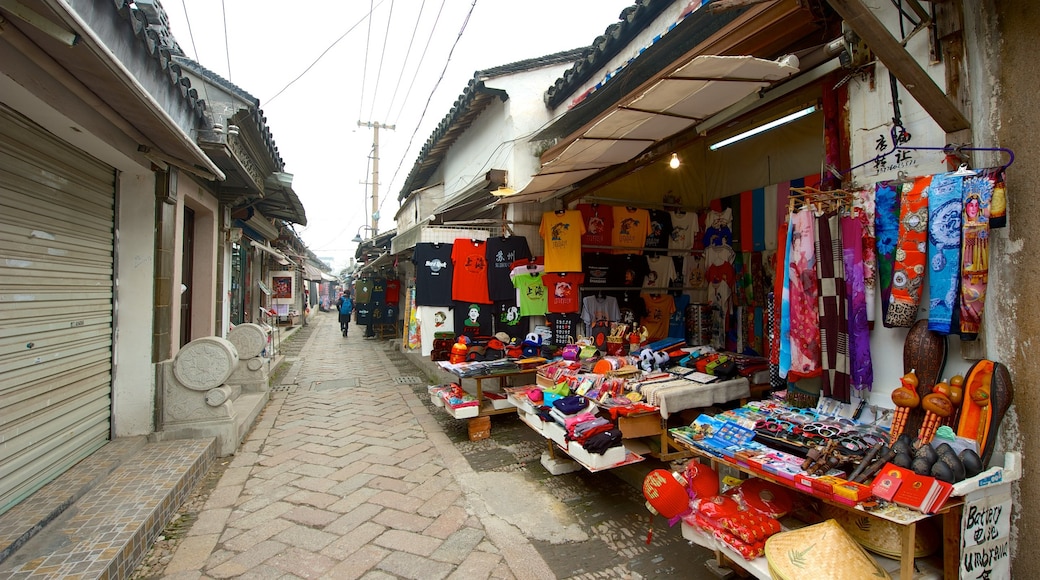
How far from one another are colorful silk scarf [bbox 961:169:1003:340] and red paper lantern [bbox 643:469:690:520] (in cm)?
170

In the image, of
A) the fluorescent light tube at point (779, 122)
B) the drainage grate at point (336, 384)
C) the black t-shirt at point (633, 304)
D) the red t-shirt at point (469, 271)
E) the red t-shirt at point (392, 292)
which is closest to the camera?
the fluorescent light tube at point (779, 122)

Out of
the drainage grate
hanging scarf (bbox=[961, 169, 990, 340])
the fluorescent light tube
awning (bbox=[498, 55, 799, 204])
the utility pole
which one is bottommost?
the drainage grate

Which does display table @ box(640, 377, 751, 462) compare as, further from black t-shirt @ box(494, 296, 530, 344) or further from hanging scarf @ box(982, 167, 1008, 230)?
black t-shirt @ box(494, 296, 530, 344)

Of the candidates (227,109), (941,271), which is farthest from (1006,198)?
(227,109)

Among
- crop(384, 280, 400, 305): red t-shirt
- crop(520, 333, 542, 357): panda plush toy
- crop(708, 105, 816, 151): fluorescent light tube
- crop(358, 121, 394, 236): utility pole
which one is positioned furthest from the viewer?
crop(358, 121, 394, 236): utility pole

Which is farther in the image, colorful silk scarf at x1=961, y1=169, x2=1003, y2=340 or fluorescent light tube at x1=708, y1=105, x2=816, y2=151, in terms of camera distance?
fluorescent light tube at x1=708, y1=105, x2=816, y2=151

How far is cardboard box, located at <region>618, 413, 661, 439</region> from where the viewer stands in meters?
3.73

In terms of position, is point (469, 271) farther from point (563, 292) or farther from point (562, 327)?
point (562, 327)

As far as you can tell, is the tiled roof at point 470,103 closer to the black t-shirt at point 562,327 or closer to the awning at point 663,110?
the awning at point 663,110

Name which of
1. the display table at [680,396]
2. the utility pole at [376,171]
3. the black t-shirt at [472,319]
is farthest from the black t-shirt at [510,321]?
the utility pole at [376,171]

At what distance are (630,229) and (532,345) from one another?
83.0 inches

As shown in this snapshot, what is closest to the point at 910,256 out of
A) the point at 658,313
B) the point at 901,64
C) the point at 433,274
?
the point at 901,64

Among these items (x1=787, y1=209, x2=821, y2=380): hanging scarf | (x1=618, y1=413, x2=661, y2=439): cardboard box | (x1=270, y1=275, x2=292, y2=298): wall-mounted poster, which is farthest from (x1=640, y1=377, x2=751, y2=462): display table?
(x1=270, y1=275, x2=292, y2=298): wall-mounted poster

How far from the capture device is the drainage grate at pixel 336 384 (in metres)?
8.30
